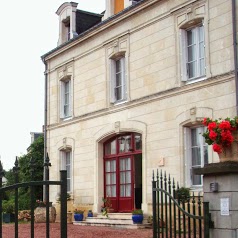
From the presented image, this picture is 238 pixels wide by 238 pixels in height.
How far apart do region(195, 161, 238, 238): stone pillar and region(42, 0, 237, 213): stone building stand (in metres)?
6.85

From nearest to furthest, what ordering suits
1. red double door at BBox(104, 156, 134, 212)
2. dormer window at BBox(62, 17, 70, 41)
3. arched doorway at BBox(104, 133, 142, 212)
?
arched doorway at BBox(104, 133, 142, 212)
red double door at BBox(104, 156, 134, 212)
dormer window at BBox(62, 17, 70, 41)

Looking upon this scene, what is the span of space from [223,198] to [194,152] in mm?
8418

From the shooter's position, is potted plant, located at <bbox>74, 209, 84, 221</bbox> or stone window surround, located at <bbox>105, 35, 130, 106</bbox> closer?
stone window surround, located at <bbox>105, 35, 130, 106</bbox>

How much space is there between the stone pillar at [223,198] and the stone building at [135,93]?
6851 mm

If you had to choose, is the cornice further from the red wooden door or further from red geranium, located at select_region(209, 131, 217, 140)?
red geranium, located at select_region(209, 131, 217, 140)

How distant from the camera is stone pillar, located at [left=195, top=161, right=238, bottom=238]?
7.13 meters

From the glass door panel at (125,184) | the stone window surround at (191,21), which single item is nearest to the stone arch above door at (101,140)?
the glass door panel at (125,184)

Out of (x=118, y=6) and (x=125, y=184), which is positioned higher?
(x=118, y=6)

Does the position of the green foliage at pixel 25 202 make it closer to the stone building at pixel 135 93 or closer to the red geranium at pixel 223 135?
the stone building at pixel 135 93

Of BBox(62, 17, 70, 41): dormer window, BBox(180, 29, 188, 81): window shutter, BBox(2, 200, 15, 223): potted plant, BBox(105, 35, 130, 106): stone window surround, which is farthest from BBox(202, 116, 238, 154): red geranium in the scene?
BBox(62, 17, 70, 41): dormer window

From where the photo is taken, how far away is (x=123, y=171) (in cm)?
1872

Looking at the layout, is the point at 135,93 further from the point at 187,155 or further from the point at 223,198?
the point at 223,198

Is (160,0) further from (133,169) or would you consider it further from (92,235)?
(92,235)

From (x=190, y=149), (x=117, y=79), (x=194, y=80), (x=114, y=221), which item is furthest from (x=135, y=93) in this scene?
(x=114, y=221)
